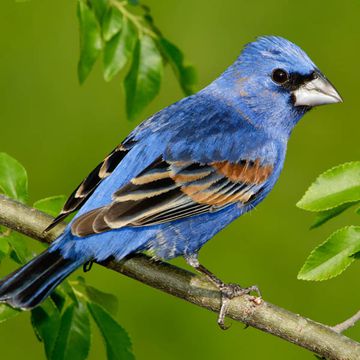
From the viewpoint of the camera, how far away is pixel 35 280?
13.3 ft

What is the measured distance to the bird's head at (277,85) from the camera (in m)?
Result: 5.06

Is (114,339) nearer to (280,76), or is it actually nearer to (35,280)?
(35,280)

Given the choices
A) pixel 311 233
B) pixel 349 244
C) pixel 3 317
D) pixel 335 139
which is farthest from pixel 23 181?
pixel 335 139

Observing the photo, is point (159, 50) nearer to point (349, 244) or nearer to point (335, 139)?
point (349, 244)

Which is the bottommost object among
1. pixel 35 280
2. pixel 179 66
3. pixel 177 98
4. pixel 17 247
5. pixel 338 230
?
pixel 177 98

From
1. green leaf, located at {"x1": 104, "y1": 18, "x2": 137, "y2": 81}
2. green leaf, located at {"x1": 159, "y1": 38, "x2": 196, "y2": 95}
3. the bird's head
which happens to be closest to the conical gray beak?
the bird's head

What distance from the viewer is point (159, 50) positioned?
15.6ft

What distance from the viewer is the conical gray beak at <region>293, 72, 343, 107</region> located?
16.6 ft

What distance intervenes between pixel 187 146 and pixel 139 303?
193 cm

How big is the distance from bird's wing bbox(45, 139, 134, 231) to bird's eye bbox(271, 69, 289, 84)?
78cm

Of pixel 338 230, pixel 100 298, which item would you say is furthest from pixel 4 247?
→ pixel 338 230

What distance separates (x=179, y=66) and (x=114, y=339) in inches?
49.9

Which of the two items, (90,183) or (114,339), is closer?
(114,339)

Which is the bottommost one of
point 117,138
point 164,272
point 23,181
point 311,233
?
point 311,233
